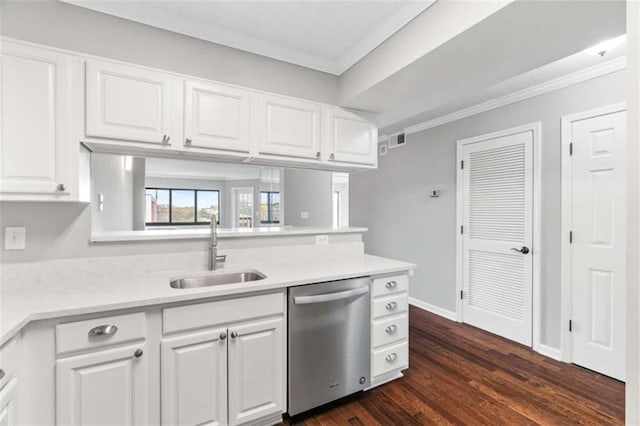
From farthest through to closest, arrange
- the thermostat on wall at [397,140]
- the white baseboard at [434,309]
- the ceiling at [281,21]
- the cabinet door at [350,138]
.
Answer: the thermostat on wall at [397,140], the white baseboard at [434,309], the cabinet door at [350,138], the ceiling at [281,21]

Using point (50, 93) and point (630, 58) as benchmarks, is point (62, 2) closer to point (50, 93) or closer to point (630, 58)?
point (50, 93)

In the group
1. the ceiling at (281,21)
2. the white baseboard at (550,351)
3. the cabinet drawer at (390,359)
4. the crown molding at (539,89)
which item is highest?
the ceiling at (281,21)

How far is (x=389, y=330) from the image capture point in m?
2.26

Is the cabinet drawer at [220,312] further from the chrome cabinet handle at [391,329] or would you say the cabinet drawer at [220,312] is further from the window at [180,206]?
the window at [180,206]

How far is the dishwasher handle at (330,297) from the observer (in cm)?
185

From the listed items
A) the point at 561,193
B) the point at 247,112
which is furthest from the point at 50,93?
the point at 561,193

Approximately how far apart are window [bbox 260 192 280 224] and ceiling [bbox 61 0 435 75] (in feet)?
3.79

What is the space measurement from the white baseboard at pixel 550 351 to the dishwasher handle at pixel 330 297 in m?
2.03

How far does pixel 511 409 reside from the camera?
2.04m

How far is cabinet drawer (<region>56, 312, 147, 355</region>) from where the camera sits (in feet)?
4.38

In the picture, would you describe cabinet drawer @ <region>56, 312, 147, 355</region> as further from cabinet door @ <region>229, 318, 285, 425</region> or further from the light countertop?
cabinet door @ <region>229, 318, 285, 425</region>

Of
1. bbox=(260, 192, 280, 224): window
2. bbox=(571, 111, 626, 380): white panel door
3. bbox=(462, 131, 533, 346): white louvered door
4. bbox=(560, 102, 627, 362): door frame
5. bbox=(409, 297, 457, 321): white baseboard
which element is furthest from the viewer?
bbox=(409, 297, 457, 321): white baseboard

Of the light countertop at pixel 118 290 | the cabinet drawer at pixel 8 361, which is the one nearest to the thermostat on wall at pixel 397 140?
the light countertop at pixel 118 290

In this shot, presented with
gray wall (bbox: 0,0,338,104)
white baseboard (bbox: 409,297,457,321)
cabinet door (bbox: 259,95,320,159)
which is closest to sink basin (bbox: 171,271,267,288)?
cabinet door (bbox: 259,95,320,159)
